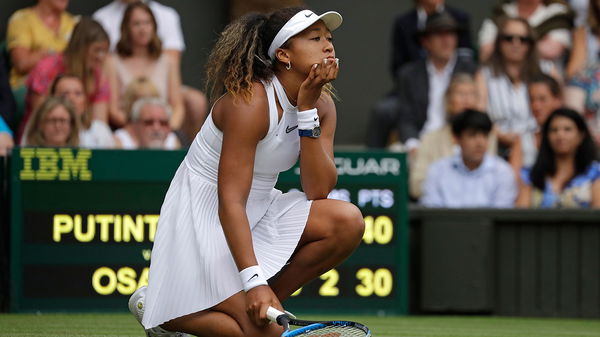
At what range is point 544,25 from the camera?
1000 cm

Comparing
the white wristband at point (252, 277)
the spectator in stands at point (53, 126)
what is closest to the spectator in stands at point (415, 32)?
the spectator in stands at point (53, 126)

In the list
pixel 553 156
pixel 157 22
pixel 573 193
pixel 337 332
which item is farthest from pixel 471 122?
pixel 337 332

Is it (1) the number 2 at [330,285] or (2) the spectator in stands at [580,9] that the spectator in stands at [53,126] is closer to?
(1) the number 2 at [330,285]

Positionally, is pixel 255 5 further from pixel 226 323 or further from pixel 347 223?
pixel 226 323

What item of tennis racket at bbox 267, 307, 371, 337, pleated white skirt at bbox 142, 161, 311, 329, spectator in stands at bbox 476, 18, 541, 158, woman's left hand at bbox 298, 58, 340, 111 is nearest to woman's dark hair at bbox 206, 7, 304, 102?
woman's left hand at bbox 298, 58, 340, 111

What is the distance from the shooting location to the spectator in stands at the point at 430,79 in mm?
9125

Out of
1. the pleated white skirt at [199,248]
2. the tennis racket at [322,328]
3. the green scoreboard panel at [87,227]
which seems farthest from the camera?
the green scoreboard panel at [87,227]

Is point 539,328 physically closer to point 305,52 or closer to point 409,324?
point 409,324

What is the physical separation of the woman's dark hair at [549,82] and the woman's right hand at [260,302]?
5.45m

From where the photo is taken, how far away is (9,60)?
889cm

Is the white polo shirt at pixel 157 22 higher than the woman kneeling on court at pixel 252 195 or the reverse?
higher

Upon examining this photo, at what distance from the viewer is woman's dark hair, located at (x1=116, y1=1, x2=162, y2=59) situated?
28.6 ft

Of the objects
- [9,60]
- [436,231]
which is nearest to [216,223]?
[436,231]

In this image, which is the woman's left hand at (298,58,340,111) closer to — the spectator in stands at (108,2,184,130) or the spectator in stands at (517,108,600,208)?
the spectator in stands at (517,108,600,208)
